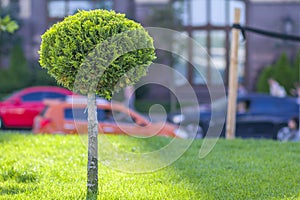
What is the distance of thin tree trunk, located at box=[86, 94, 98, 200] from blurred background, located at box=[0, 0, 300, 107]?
20515 millimetres

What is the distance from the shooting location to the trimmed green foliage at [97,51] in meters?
5.56

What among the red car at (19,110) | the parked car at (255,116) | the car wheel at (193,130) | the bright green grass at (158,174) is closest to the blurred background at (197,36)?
the red car at (19,110)

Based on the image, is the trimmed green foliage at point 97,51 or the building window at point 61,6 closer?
the trimmed green foliage at point 97,51

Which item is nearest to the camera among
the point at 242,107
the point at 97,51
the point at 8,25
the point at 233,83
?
the point at 97,51

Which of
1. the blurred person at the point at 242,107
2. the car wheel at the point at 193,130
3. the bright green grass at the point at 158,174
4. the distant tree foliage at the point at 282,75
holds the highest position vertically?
the bright green grass at the point at 158,174

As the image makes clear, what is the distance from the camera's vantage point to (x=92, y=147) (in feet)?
19.1

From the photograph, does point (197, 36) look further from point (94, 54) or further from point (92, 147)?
point (94, 54)

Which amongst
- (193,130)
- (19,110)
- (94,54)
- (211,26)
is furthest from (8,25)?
(211,26)

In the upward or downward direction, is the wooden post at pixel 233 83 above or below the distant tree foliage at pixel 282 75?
above

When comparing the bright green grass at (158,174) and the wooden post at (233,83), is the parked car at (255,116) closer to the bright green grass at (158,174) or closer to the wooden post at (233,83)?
the wooden post at (233,83)

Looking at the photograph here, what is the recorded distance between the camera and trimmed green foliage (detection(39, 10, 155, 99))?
5.56 m

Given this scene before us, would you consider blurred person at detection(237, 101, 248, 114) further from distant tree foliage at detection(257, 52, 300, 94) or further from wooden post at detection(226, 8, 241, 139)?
distant tree foliage at detection(257, 52, 300, 94)

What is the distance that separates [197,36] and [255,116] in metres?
12.8

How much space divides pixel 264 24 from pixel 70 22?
24.2 m
